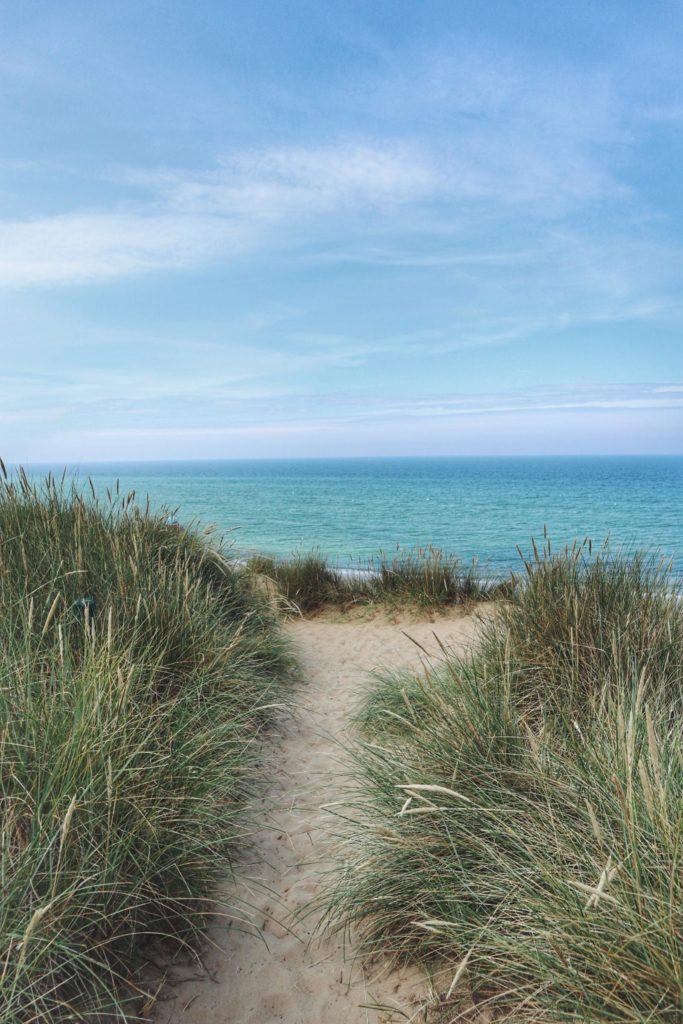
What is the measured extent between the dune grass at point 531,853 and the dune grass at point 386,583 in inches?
217

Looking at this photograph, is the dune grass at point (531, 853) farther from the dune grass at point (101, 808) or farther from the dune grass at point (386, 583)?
the dune grass at point (386, 583)

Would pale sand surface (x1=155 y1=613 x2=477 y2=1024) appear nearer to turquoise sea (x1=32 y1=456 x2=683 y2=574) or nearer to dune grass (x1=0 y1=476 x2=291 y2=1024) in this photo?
dune grass (x1=0 y1=476 x2=291 y2=1024)

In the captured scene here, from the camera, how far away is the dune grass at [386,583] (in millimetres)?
9867

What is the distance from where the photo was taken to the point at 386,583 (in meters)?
10.3

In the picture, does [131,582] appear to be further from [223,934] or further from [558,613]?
[558,613]

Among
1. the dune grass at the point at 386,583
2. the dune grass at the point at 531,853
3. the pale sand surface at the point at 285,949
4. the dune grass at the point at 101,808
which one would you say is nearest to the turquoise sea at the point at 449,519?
the dune grass at the point at 386,583

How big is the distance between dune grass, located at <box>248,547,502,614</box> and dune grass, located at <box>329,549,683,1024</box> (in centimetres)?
552

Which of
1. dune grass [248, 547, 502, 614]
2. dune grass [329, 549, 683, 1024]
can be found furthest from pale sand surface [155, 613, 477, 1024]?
dune grass [248, 547, 502, 614]

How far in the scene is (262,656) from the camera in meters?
5.92

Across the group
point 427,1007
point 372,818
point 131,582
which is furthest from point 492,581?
point 427,1007

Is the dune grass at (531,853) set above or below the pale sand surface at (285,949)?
above

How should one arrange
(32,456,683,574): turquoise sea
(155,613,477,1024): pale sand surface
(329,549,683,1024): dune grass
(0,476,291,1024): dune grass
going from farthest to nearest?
(32,456,683,574): turquoise sea < (155,613,477,1024): pale sand surface < (0,476,291,1024): dune grass < (329,549,683,1024): dune grass

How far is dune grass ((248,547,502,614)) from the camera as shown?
9867 millimetres

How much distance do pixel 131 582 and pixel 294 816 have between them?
6.44 ft
